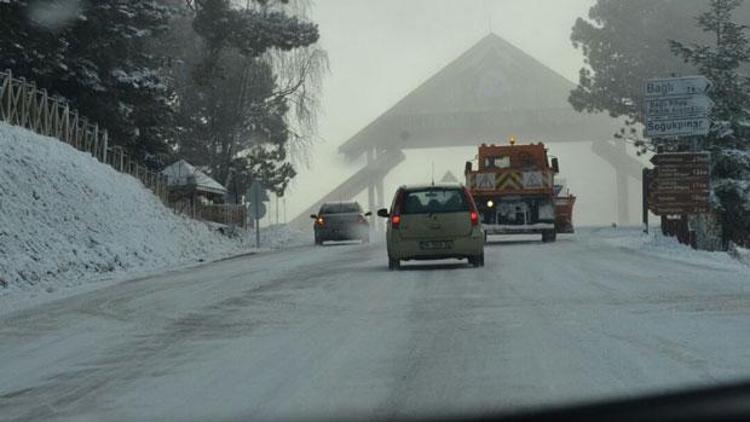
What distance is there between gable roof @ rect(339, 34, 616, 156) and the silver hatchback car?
53.7 meters

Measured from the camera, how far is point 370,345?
10.3 meters

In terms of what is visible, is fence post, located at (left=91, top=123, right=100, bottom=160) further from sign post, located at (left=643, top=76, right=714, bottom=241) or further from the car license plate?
the car license plate

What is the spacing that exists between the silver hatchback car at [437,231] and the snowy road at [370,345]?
2704 mm

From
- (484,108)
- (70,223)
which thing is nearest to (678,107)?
(70,223)

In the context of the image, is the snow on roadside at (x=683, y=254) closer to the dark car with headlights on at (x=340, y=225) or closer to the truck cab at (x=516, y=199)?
the truck cab at (x=516, y=199)

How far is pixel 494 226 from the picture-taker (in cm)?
3219

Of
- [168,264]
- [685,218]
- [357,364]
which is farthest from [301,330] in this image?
[685,218]

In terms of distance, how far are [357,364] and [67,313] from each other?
6.56 m

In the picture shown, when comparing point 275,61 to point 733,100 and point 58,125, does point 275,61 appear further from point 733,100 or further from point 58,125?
point 733,100

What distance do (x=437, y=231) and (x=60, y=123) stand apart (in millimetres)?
Answer: 16681

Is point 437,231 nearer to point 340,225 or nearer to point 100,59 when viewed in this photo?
point 100,59

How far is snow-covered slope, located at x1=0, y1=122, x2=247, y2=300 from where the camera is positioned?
22031 millimetres

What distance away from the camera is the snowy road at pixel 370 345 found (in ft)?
25.2

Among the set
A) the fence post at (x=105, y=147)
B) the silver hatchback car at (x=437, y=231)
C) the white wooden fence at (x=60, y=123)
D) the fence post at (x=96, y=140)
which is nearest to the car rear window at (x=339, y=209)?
the white wooden fence at (x=60, y=123)
